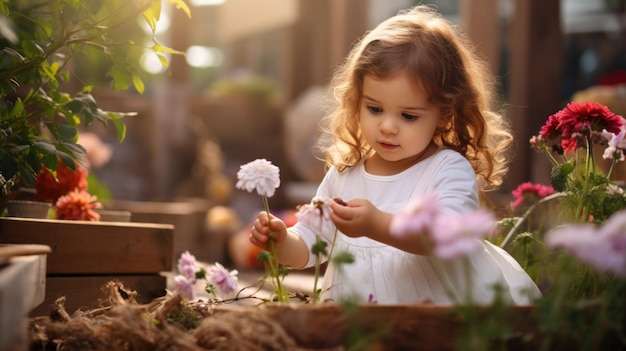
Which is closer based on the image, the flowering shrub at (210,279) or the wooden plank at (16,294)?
the wooden plank at (16,294)

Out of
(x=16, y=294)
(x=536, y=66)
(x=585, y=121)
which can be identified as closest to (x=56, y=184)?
(x=16, y=294)

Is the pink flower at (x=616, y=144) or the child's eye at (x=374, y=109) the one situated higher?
the child's eye at (x=374, y=109)

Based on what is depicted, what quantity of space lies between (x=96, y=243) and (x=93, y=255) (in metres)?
0.04

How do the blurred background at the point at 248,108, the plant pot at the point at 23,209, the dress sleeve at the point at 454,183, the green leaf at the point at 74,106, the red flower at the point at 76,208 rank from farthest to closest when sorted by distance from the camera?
the blurred background at the point at 248,108 → the red flower at the point at 76,208 → the plant pot at the point at 23,209 → the green leaf at the point at 74,106 → the dress sleeve at the point at 454,183

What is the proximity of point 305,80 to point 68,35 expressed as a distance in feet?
24.1

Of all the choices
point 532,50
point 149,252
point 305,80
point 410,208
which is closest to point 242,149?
point 305,80

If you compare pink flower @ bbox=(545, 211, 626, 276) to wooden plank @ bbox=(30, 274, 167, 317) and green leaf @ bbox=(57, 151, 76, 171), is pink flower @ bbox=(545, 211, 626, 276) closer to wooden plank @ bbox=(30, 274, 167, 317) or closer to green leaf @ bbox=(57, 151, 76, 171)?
green leaf @ bbox=(57, 151, 76, 171)

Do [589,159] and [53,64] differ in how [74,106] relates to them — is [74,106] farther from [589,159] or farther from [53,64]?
[589,159]

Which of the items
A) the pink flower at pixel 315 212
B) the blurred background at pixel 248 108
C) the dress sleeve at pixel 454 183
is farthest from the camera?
the blurred background at pixel 248 108

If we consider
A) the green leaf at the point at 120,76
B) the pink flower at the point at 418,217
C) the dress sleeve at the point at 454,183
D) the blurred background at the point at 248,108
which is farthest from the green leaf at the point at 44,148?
the blurred background at the point at 248,108

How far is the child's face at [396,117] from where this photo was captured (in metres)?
2.20

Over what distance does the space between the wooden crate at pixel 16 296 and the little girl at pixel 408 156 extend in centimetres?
57

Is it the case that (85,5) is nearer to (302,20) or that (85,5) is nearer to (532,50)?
(532,50)

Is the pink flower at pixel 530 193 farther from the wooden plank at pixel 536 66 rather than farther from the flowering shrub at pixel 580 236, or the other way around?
the wooden plank at pixel 536 66
